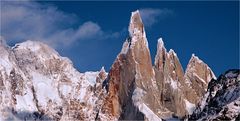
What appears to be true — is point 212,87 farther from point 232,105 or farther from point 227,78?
point 232,105

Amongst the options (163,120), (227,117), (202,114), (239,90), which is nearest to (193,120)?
(202,114)

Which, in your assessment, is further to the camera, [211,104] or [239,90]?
[211,104]

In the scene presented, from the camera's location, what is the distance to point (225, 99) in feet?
317

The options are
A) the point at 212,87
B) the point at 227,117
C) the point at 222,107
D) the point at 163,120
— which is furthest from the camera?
the point at 163,120

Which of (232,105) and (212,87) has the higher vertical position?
(212,87)

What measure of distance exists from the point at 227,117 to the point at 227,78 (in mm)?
22878

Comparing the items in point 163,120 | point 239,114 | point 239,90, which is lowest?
point 239,114

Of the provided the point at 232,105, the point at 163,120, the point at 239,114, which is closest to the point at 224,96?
the point at 232,105

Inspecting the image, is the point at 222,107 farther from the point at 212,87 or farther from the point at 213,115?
the point at 212,87

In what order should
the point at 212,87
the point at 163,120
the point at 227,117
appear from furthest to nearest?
the point at 163,120
the point at 212,87
the point at 227,117

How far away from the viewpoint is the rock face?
85.8 metres

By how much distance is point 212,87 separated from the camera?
→ 11556 centimetres

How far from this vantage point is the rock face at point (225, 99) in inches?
3376

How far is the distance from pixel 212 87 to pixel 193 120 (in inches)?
345
